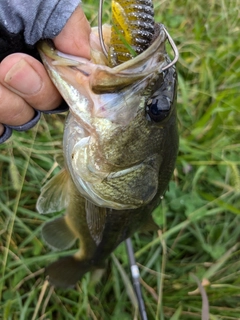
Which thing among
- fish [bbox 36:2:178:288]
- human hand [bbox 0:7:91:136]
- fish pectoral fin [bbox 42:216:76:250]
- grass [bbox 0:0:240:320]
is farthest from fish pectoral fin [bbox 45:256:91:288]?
human hand [bbox 0:7:91:136]

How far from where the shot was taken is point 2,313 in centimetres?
198

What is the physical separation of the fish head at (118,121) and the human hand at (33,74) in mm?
36

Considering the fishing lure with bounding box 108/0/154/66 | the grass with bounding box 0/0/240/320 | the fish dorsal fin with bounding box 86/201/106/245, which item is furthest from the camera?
the grass with bounding box 0/0/240/320

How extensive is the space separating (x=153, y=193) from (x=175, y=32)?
1.83 m

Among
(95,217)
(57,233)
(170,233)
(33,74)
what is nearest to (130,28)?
(33,74)

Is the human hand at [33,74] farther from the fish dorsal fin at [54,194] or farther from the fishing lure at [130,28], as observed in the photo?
the fish dorsal fin at [54,194]

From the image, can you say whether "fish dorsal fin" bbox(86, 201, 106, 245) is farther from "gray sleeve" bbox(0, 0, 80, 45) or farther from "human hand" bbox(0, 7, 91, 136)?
"gray sleeve" bbox(0, 0, 80, 45)

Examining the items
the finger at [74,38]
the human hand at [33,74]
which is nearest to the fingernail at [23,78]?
the human hand at [33,74]

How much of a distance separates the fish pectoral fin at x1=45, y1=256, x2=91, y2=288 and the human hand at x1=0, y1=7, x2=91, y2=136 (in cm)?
85

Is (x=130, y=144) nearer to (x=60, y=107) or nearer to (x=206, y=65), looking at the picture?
(x=60, y=107)

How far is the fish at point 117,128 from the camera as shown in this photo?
1104 mm

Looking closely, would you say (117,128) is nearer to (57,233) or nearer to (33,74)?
(33,74)

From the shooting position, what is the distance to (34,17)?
1.12 meters

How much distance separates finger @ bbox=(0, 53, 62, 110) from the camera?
3.75 ft
